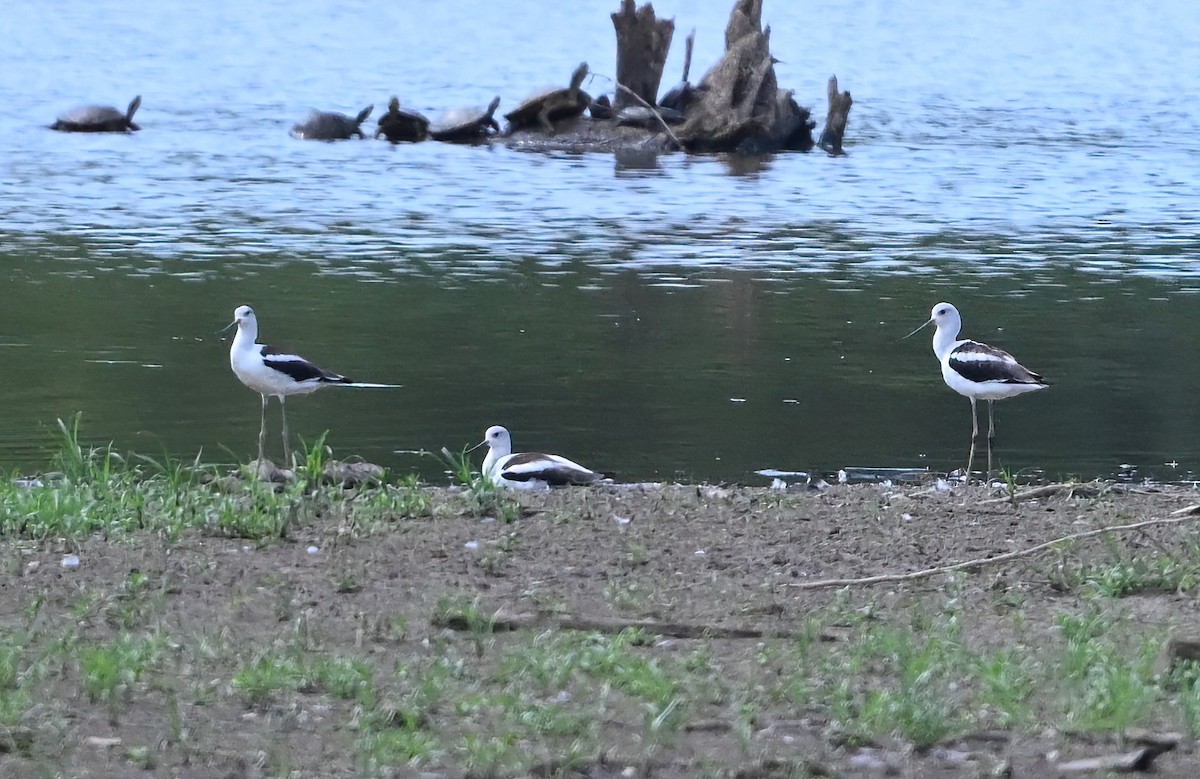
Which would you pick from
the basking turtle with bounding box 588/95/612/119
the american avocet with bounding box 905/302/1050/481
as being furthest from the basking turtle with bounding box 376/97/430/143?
the american avocet with bounding box 905/302/1050/481

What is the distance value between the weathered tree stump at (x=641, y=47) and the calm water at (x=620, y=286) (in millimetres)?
3459

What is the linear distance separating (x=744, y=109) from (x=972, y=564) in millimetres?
30611

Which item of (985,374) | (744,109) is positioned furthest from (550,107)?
(985,374)

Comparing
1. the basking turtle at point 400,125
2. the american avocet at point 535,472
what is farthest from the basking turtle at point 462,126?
the american avocet at point 535,472

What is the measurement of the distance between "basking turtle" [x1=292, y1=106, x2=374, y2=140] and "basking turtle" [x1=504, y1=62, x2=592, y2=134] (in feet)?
10.8

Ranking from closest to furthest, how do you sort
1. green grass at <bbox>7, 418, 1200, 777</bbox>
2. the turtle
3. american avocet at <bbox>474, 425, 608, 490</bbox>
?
1. green grass at <bbox>7, 418, 1200, 777</bbox>
2. american avocet at <bbox>474, 425, 608, 490</bbox>
3. the turtle

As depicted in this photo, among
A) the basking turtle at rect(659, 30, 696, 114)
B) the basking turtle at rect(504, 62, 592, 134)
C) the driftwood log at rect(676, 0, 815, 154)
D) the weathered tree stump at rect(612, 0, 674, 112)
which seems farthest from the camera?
the basking turtle at rect(504, 62, 592, 134)

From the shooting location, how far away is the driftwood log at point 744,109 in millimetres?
37594

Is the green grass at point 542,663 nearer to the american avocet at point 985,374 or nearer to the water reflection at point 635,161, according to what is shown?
the american avocet at point 985,374

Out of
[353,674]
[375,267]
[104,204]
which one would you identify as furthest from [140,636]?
[104,204]

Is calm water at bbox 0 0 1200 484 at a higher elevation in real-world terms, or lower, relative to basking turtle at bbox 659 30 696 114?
lower

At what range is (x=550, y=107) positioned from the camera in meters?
40.8

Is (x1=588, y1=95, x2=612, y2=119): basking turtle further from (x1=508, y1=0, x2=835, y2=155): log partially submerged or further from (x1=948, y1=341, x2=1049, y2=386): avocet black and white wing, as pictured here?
(x1=948, y1=341, x2=1049, y2=386): avocet black and white wing

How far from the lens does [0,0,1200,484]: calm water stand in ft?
44.8
